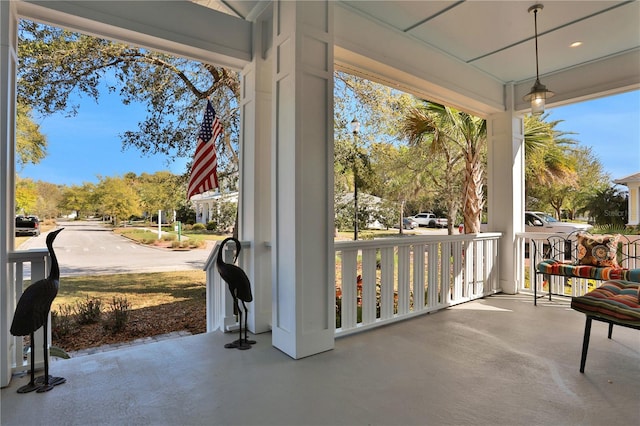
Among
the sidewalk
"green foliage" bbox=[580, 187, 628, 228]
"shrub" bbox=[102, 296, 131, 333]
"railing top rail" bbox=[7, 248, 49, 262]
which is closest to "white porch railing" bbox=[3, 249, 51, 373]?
"railing top rail" bbox=[7, 248, 49, 262]

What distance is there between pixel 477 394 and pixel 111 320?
415 cm

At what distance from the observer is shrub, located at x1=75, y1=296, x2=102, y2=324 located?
13.8ft

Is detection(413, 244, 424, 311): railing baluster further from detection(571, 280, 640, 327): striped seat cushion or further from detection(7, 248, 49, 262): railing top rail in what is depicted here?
detection(7, 248, 49, 262): railing top rail

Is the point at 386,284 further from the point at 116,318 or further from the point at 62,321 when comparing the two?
the point at 62,321

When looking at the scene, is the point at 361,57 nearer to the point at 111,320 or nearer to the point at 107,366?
the point at 107,366

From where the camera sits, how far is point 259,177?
125 inches

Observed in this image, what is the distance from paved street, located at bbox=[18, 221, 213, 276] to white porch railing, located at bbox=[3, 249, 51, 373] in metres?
1.37

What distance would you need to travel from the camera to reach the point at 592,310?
2295 mm

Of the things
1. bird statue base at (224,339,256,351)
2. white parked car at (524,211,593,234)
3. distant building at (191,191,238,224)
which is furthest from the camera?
white parked car at (524,211,593,234)

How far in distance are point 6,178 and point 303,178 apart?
1935mm

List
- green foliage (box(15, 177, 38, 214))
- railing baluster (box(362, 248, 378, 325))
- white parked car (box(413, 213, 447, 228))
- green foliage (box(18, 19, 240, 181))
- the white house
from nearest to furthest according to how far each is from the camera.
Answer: the white house
green foliage (box(15, 177, 38, 214))
railing baluster (box(362, 248, 378, 325))
green foliage (box(18, 19, 240, 181))
white parked car (box(413, 213, 447, 228))

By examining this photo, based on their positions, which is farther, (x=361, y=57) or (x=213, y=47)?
(x=361, y=57)

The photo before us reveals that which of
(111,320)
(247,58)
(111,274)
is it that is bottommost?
(111,320)

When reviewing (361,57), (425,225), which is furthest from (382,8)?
(425,225)
